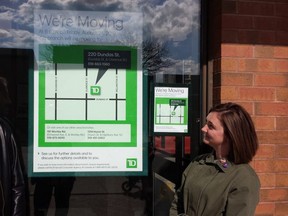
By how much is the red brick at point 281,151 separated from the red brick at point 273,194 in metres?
0.26

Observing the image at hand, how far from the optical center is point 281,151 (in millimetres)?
3506

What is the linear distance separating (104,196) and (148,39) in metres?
1.28

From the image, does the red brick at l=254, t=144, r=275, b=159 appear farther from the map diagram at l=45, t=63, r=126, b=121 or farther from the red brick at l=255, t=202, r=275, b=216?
the map diagram at l=45, t=63, r=126, b=121

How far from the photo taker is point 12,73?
3.44 m

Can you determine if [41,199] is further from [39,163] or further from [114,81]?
[114,81]

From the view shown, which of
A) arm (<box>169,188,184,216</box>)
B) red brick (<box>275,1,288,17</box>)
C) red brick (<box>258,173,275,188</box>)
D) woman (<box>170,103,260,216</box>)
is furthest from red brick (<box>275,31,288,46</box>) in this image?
arm (<box>169,188,184,216</box>)

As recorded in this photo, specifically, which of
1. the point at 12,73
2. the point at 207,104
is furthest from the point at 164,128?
the point at 12,73

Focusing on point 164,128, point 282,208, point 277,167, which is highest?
point 164,128

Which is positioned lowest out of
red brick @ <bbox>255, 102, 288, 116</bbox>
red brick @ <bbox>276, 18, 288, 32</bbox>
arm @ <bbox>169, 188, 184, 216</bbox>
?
arm @ <bbox>169, 188, 184, 216</bbox>

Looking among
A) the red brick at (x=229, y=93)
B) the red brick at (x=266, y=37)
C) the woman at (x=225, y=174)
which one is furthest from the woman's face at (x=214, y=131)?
the red brick at (x=266, y=37)

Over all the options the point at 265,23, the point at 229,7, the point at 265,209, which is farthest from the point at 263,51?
the point at 265,209

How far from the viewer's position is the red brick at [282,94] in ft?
11.5

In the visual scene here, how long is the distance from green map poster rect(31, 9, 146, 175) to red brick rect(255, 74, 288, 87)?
0.89 metres

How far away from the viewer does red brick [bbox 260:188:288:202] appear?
3467 mm
